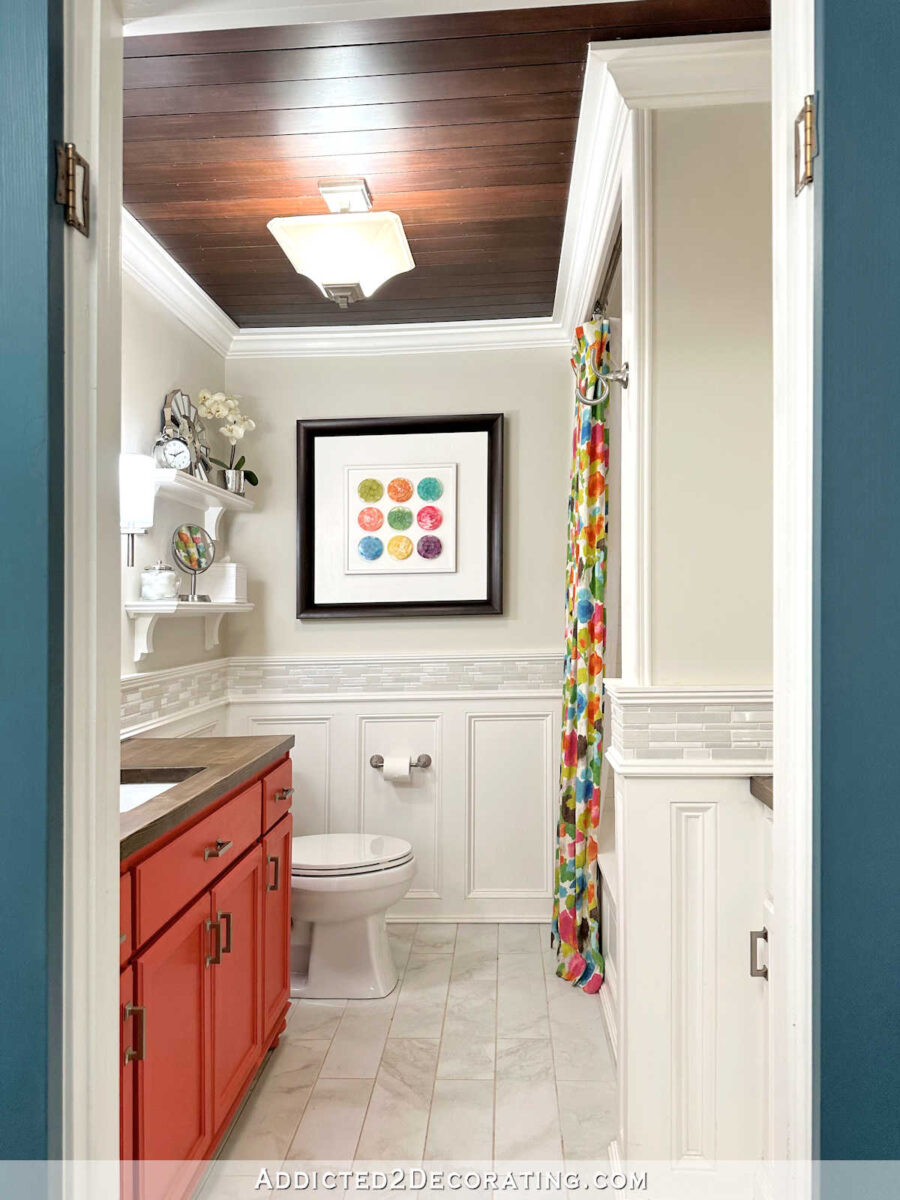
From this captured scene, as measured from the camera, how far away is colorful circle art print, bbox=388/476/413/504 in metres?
3.71

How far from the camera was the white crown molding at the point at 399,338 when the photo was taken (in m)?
3.66

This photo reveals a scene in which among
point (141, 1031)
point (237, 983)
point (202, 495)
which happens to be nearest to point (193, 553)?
point (202, 495)

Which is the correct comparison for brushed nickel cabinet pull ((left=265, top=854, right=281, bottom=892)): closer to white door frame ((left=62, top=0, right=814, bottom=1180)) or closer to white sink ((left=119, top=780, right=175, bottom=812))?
white sink ((left=119, top=780, right=175, bottom=812))

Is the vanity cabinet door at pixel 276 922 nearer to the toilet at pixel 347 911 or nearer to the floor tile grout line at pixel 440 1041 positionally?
the toilet at pixel 347 911

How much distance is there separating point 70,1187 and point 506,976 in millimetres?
2404

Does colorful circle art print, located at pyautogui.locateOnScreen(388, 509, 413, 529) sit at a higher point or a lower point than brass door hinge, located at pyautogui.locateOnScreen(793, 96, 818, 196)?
lower

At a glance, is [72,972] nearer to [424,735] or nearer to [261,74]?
[261,74]

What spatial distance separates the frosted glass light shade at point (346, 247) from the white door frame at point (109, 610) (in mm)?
1159

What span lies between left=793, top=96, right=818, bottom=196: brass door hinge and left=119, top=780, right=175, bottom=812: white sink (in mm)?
1700

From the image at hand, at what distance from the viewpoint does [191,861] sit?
182 cm

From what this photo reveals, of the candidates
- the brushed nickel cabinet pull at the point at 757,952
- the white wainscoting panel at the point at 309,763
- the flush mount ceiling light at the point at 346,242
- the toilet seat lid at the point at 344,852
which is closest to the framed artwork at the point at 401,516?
the white wainscoting panel at the point at 309,763

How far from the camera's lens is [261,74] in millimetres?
1930

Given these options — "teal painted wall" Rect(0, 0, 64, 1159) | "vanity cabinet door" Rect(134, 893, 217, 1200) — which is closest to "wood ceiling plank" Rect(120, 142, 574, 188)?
"teal painted wall" Rect(0, 0, 64, 1159)

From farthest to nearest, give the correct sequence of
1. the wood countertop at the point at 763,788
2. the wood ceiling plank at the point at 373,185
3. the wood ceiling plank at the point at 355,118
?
the wood ceiling plank at the point at 373,185 → the wood ceiling plank at the point at 355,118 → the wood countertop at the point at 763,788
